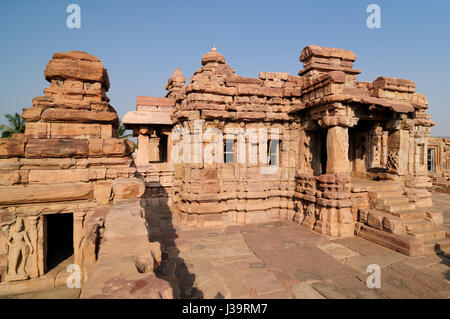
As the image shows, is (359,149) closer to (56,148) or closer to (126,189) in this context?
(126,189)

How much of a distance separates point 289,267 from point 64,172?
182 inches

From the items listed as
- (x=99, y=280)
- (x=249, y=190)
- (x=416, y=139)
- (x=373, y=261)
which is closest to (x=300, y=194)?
(x=249, y=190)

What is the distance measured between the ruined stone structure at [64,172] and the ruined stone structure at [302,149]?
3.16 m

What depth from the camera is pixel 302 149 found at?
27.9 feet

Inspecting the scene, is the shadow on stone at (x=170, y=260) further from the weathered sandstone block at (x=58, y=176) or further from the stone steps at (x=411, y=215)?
the stone steps at (x=411, y=215)

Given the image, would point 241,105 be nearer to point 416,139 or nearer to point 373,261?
point 373,261

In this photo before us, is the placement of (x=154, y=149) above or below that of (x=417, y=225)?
above

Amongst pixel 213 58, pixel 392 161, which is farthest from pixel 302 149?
pixel 213 58

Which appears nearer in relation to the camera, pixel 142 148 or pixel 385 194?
pixel 385 194

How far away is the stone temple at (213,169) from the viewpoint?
4105 mm

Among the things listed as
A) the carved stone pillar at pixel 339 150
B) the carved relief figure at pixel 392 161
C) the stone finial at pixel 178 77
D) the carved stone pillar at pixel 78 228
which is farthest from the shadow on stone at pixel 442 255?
the stone finial at pixel 178 77

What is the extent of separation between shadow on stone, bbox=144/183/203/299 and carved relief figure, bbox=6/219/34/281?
2249 mm

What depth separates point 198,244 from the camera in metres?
6.00
